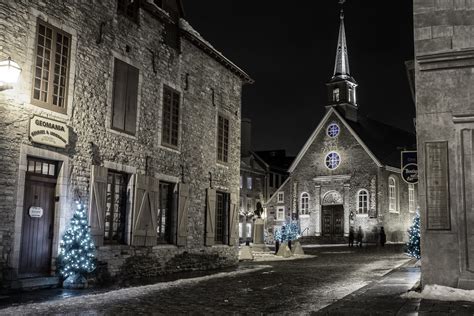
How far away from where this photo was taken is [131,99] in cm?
1474

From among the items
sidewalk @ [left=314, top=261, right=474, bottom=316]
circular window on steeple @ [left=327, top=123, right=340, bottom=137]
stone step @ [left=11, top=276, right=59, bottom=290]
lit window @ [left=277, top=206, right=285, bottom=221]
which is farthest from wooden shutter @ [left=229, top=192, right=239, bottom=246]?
lit window @ [left=277, top=206, right=285, bottom=221]

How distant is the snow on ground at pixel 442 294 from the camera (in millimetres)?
9123

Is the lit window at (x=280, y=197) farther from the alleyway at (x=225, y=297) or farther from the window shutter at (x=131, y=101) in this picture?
the window shutter at (x=131, y=101)

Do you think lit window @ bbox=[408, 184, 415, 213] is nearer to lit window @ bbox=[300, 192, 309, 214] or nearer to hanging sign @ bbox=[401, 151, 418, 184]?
lit window @ bbox=[300, 192, 309, 214]

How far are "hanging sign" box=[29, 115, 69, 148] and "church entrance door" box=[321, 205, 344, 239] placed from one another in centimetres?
3616

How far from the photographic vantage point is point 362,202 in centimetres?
4494

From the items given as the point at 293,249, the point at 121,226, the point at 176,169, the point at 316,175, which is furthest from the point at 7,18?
the point at 316,175

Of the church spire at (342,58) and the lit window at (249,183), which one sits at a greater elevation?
the church spire at (342,58)

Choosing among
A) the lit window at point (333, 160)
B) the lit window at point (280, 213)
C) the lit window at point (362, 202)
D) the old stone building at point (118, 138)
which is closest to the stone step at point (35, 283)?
the old stone building at point (118, 138)

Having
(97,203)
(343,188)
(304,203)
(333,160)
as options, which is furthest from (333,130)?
(97,203)

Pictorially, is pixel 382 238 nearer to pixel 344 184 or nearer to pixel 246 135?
pixel 344 184

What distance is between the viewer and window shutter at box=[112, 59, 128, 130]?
46.4ft

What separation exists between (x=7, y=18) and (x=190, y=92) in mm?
7666

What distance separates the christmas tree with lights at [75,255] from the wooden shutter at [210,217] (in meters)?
6.48
